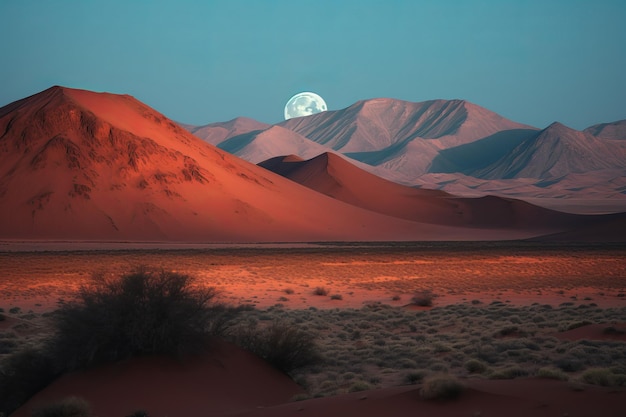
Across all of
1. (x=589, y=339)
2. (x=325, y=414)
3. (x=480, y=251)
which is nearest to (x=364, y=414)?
(x=325, y=414)

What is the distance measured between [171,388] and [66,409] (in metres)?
2.11

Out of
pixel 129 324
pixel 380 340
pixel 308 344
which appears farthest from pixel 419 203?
pixel 129 324

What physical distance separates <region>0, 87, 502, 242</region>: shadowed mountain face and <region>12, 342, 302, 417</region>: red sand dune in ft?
189

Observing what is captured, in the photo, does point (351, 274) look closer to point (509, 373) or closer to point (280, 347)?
point (280, 347)

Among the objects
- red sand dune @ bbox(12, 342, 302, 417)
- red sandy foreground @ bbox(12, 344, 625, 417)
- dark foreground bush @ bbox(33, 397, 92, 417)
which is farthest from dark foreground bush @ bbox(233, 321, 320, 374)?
dark foreground bush @ bbox(33, 397, 92, 417)

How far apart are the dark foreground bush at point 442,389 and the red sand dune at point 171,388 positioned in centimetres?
289

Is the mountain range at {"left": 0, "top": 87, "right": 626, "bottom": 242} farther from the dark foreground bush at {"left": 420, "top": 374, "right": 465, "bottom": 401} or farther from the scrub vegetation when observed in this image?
the dark foreground bush at {"left": 420, "top": 374, "right": 465, "bottom": 401}

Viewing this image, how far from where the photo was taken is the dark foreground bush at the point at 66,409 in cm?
948

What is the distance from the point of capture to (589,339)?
54.9 ft

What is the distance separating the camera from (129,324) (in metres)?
11.9

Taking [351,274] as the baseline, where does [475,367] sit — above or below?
below

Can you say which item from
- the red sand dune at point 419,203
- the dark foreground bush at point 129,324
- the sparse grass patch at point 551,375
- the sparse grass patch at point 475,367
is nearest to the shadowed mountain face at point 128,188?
the red sand dune at point 419,203

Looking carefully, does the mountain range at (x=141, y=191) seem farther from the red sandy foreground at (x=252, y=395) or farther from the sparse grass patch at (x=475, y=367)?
the red sandy foreground at (x=252, y=395)

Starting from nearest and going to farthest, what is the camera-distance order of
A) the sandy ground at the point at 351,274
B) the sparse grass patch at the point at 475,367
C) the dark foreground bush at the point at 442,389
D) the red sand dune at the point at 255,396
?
1. the red sand dune at the point at 255,396
2. the dark foreground bush at the point at 442,389
3. the sparse grass patch at the point at 475,367
4. the sandy ground at the point at 351,274
